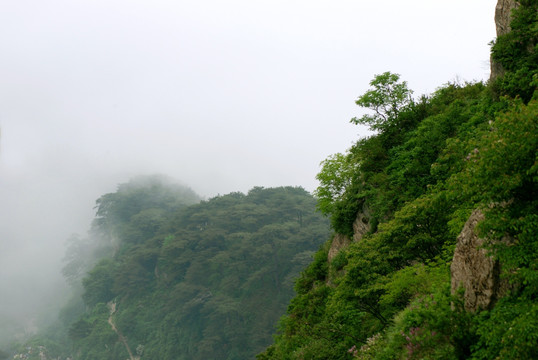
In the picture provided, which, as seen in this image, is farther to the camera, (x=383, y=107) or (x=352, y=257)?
(x=383, y=107)

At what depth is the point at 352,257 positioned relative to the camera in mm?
14703

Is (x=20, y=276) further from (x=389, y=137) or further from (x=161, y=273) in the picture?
(x=389, y=137)

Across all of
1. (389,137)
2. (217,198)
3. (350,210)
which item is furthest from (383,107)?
(217,198)

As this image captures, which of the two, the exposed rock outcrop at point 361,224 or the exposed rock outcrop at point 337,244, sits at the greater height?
the exposed rock outcrop at point 361,224

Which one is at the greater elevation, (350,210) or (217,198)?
(217,198)

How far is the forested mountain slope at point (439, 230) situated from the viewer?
664 cm

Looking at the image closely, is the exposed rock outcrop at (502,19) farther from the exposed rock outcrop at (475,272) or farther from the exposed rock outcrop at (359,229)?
the exposed rock outcrop at (475,272)

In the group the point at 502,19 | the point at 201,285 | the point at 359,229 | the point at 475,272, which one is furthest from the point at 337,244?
the point at 201,285

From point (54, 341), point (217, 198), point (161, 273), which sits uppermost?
point (217, 198)

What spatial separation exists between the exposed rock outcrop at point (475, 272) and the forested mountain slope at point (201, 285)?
59.2m

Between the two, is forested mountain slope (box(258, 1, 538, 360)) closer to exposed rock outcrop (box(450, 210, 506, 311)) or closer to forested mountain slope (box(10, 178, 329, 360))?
exposed rock outcrop (box(450, 210, 506, 311))

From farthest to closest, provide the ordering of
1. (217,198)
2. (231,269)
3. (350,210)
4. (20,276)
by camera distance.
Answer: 1. (20,276)
2. (217,198)
3. (231,269)
4. (350,210)

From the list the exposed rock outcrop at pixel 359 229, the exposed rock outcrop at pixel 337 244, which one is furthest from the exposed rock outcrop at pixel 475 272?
the exposed rock outcrop at pixel 337 244

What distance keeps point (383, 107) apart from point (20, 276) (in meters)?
129
